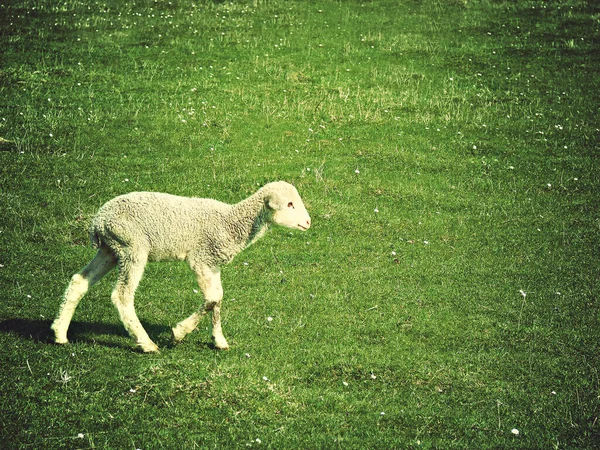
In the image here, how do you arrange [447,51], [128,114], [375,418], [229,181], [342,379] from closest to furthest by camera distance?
[375,418], [342,379], [229,181], [128,114], [447,51]

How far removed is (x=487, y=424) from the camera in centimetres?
858

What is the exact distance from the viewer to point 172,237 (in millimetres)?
9094

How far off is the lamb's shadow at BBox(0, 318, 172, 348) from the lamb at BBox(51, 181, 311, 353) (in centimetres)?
33

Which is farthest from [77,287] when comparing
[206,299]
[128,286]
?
[206,299]

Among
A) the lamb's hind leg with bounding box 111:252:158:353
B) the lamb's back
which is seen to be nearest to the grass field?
the lamb's hind leg with bounding box 111:252:158:353

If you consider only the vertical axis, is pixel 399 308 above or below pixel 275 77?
below

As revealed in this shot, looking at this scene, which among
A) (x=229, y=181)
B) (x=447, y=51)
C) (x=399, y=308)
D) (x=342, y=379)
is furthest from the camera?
(x=447, y=51)

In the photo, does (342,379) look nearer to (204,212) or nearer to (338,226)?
(204,212)

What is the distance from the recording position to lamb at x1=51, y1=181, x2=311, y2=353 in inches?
350

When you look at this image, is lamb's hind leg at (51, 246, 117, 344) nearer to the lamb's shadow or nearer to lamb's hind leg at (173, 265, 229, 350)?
the lamb's shadow

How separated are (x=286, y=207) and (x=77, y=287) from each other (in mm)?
2681

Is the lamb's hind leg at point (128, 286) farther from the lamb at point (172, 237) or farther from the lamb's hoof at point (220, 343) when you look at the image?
the lamb's hoof at point (220, 343)

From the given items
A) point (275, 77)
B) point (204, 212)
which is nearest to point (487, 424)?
point (204, 212)

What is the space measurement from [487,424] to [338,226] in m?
5.96
